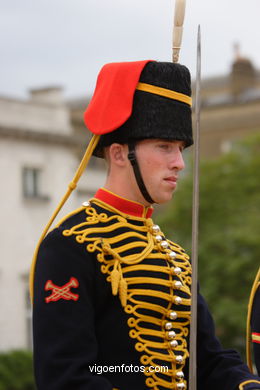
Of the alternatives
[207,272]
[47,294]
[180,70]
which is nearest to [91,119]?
[180,70]

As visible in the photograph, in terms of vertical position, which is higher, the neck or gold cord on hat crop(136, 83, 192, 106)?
gold cord on hat crop(136, 83, 192, 106)

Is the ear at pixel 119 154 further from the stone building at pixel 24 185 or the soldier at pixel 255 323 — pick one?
the stone building at pixel 24 185

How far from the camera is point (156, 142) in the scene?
5.14m

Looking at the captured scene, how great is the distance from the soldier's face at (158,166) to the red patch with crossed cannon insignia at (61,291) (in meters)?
0.59

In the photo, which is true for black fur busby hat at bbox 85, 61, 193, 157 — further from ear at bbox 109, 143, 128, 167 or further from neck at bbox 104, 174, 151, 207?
neck at bbox 104, 174, 151, 207

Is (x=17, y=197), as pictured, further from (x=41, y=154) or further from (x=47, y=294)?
(x=47, y=294)

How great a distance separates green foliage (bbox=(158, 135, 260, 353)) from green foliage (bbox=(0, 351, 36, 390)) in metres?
5.36

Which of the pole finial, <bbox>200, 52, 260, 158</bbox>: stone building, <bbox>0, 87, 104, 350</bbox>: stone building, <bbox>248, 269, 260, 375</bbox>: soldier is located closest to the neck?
the pole finial

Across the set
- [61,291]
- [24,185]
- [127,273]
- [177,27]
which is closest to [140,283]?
[127,273]

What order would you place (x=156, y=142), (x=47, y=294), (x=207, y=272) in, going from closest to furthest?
(x=47, y=294) → (x=156, y=142) → (x=207, y=272)

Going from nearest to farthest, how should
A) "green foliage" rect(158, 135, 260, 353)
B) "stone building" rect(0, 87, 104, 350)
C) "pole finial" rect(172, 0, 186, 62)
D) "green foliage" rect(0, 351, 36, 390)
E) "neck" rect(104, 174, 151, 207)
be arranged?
"pole finial" rect(172, 0, 186, 62), "neck" rect(104, 174, 151, 207), "green foliage" rect(0, 351, 36, 390), "green foliage" rect(158, 135, 260, 353), "stone building" rect(0, 87, 104, 350)

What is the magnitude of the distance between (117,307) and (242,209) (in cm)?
2962

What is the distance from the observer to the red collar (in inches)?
205

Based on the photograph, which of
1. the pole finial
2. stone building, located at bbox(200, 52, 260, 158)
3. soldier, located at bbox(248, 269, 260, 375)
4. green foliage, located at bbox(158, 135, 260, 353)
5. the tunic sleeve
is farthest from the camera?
stone building, located at bbox(200, 52, 260, 158)
